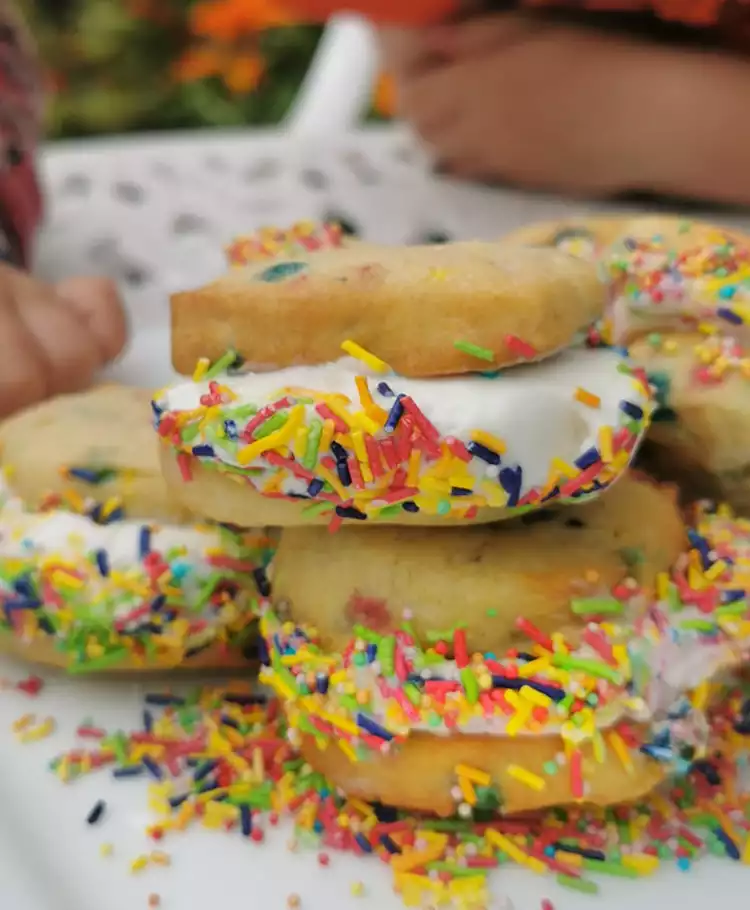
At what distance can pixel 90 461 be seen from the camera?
0.72 m

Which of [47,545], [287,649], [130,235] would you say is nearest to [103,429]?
[47,545]

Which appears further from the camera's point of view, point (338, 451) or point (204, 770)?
point (204, 770)

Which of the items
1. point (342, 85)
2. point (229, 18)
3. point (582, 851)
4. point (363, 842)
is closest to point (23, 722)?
point (363, 842)

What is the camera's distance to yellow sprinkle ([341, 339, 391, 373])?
1.84 feet

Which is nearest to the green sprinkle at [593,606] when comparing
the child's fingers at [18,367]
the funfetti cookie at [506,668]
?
the funfetti cookie at [506,668]

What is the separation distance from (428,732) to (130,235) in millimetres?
1086

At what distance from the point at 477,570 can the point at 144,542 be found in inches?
8.9

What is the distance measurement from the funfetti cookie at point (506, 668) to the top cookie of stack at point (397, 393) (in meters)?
0.05

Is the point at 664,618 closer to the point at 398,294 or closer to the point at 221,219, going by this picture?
the point at 398,294

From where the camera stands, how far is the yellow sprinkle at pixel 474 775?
0.55 meters

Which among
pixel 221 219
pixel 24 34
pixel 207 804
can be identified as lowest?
pixel 221 219

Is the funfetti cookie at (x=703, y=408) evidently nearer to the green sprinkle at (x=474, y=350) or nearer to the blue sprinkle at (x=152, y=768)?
the green sprinkle at (x=474, y=350)

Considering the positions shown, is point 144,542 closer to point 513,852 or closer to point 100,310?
point 513,852

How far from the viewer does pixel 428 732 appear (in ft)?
1.84
